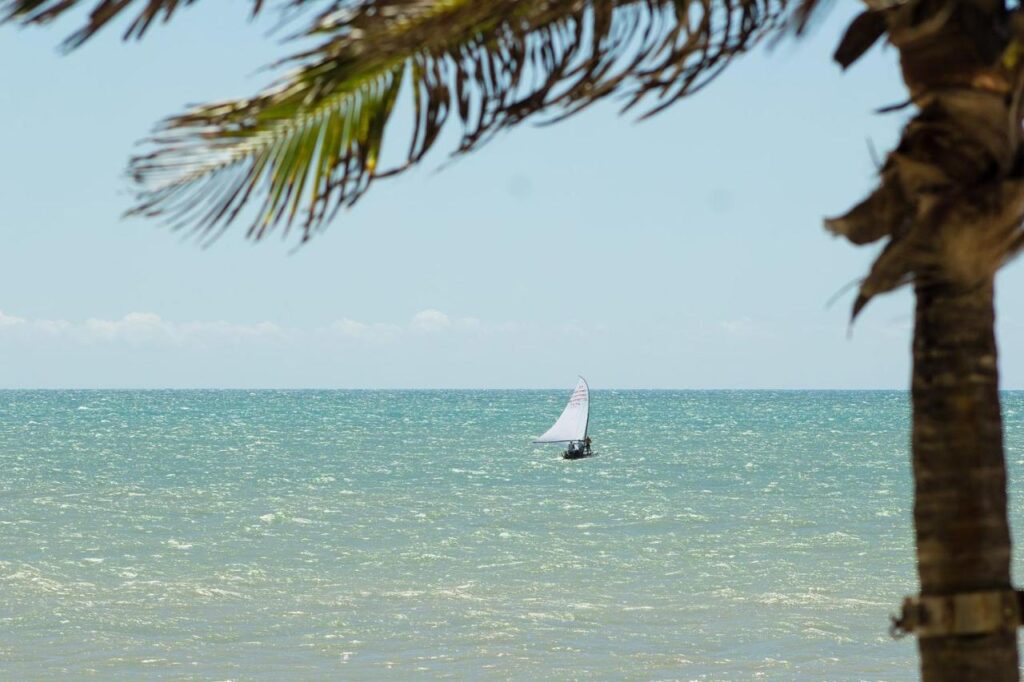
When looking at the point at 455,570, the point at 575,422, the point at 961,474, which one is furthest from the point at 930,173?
the point at 575,422

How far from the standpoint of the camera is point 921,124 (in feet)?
10.8

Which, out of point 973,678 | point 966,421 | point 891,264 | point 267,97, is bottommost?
point 973,678

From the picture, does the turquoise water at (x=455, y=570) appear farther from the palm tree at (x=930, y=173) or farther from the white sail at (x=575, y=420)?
the palm tree at (x=930, y=173)

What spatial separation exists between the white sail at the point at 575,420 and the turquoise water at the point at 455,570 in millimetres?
5760

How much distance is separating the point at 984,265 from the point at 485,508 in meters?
22.2

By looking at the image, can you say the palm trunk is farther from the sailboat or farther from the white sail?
the white sail

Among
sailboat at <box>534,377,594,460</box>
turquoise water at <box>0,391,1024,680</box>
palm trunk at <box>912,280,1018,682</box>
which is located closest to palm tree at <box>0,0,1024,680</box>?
palm trunk at <box>912,280,1018,682</box>

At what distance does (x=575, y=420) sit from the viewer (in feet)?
150

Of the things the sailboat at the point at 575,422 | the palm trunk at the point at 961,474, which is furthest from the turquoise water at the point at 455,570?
the palm trunk at the point at 961,474

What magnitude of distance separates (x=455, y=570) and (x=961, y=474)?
13788 mm

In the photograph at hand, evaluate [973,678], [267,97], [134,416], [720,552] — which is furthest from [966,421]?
[134,416]

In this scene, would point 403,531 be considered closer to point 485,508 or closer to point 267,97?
point 485,508

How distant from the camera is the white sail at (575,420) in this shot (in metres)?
44.8

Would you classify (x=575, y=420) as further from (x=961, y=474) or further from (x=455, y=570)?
(x=961, y=474)
